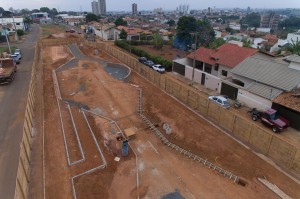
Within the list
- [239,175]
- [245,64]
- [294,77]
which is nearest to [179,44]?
[245,64]

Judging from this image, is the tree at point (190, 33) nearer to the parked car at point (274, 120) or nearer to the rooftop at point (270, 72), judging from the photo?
the rooftop at point (270, 72)

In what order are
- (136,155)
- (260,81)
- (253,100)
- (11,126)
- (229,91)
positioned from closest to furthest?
(136,155) → (11,126) → (253,100) → (260,81) → (229,91)

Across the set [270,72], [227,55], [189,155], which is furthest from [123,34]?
[189,155]

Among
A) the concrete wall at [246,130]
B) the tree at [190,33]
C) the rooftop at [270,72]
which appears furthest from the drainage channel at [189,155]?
the tree at [190,33]

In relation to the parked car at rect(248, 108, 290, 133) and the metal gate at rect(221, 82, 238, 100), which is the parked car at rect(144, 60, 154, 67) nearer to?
the metal gate at rect(221, 82, 238, 100)

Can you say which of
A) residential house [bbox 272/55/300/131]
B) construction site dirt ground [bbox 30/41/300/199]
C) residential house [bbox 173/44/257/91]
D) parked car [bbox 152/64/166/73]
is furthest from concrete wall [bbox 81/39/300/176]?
parked car [bbox 152/64/166/73]

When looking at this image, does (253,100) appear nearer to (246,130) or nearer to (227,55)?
(246,130)

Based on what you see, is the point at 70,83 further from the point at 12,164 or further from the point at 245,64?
the point at 245,64
